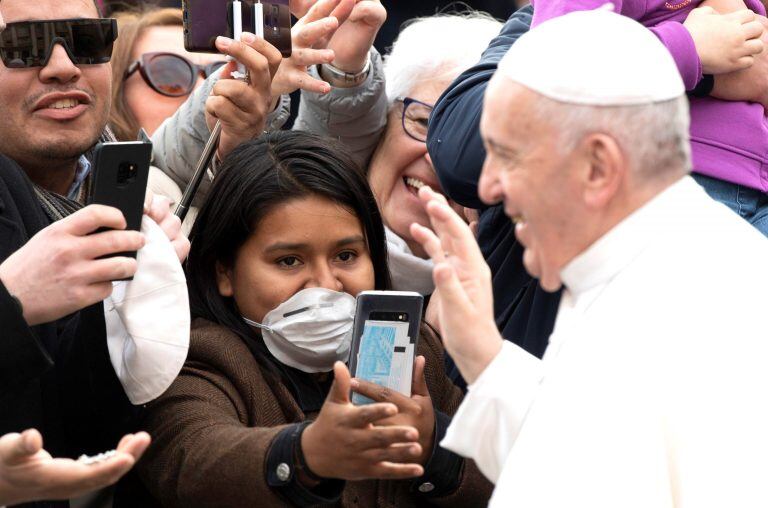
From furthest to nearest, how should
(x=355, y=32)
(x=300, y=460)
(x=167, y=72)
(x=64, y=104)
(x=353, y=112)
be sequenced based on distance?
(x=167, y=72) → (x=353, y=112) → (x=355, y=32) → (x=64, y=104) → (x=300, y=460)

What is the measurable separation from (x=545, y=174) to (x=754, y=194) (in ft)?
4.16

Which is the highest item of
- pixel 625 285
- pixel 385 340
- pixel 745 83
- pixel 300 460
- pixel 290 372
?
pixel 625 285

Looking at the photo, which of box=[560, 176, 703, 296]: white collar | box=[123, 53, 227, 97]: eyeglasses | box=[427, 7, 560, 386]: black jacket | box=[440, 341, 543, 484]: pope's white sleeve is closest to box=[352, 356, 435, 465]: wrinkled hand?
box=[427, 7, 560, 386]: black jacket

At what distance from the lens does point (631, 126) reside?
2.14 metres

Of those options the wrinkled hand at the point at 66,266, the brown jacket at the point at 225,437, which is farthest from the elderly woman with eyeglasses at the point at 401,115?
the wrinkled hand at the point at 66,266

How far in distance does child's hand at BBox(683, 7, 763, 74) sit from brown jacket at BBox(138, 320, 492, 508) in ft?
3.59

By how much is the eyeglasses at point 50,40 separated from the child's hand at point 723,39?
1.59 m

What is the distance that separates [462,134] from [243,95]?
0.87 metres

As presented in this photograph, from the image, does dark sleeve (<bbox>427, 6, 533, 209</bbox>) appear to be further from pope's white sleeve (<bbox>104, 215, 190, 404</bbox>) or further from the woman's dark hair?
pope's white sleeve (<bbox>104, 215, 190, 404</bbox>)

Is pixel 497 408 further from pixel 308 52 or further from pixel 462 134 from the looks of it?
pixel 308 52

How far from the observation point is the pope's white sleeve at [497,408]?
93.0 inches

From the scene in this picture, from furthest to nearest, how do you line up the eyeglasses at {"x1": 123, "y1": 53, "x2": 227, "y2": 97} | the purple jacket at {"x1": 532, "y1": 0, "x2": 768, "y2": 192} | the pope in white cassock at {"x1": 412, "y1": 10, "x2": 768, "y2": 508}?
the eyeglasses at {"x1": 123, "y1": 53, "x2": 227, "y2": 97} → the purple jacket at {"x1": 532, "y1": 0, "x2": 768, "y2": 192} → the pope in white cassock at {"x1": 412, "y1": 10, "x2": 768, "y2": 508}

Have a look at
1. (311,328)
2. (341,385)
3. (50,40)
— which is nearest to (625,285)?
(341,385)

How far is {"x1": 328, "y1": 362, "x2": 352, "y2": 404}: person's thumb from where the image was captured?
108 inches
